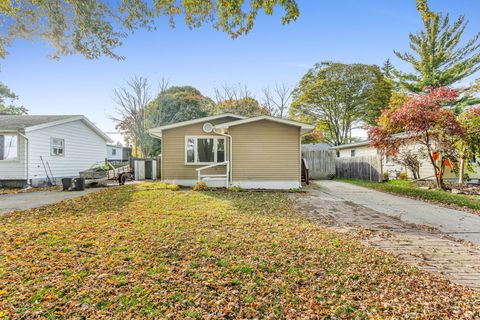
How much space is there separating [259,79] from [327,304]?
25.8m

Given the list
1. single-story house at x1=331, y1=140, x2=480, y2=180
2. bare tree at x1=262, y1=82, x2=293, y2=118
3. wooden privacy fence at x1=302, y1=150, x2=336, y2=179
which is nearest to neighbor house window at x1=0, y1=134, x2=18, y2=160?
wooden privacy fence at x1=302, y1=150, x2=336, y2=179

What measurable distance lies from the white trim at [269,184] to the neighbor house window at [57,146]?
10.5 meters

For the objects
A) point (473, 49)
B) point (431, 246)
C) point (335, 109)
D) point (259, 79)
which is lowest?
point (431, 246)

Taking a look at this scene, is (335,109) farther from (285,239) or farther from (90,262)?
(90,262)

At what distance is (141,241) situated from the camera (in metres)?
4.05

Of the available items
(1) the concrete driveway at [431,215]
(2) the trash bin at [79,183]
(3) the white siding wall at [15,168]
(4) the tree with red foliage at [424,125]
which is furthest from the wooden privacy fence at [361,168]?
(3) the white siding wall at [15,168]

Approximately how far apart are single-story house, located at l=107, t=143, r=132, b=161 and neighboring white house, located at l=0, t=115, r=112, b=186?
9.39m

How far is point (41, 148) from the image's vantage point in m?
12.7

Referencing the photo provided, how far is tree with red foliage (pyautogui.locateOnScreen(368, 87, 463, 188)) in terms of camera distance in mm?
9484

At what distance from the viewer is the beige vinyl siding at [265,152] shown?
10922 millimetres

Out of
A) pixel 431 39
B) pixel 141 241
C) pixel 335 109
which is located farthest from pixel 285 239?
pixel 431 39

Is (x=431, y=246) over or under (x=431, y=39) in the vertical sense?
under

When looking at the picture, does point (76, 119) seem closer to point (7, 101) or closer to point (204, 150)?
point (204, 150)

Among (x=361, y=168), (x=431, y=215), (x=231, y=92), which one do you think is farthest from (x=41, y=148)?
(x=361, y=168)
